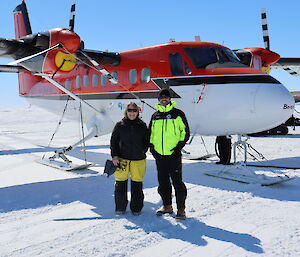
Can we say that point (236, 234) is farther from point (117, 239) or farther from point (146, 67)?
point (146, 67)

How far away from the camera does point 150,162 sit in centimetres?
821

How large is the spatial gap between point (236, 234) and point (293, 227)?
71 centimetres

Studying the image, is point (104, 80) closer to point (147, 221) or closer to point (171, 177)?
point (171, 177)

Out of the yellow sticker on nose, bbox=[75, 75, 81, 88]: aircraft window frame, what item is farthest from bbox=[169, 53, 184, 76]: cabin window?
bbox=[75, 75, 81, 88]: aircraft window frame

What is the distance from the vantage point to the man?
391 cm

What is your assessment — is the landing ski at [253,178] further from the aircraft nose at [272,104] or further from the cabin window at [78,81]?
the cabin window at [78,81]

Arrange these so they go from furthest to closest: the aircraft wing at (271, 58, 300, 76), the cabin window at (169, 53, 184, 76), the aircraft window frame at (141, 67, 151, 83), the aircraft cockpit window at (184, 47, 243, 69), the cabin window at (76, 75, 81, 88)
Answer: the aircraft wing at (271, 58, 300, 76) < the cabin window at (76, 75, 81, 88) < the aircraft window frame at (141, 67, 151, 83) < the cabin window at (169, 53, 184, 76) < the aircraft cockpit window at (184, 47, 243, 69)

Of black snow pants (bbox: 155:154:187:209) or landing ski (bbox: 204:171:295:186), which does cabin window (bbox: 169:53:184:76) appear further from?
black snow pants (bbox: 155:154:187:209)

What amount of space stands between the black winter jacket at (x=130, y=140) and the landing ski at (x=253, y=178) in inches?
97.3

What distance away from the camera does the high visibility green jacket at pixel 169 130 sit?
12.9ft

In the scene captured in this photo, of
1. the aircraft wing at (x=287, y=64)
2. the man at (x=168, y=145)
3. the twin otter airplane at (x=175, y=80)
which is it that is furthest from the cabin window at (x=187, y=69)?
the aircraft wing at (x=287, y=64)

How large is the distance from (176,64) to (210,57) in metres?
0.72

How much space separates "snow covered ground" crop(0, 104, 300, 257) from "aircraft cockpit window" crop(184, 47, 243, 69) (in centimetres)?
232

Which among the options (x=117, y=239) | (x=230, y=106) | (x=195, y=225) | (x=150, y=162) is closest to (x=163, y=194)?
(x=195, y=225)
